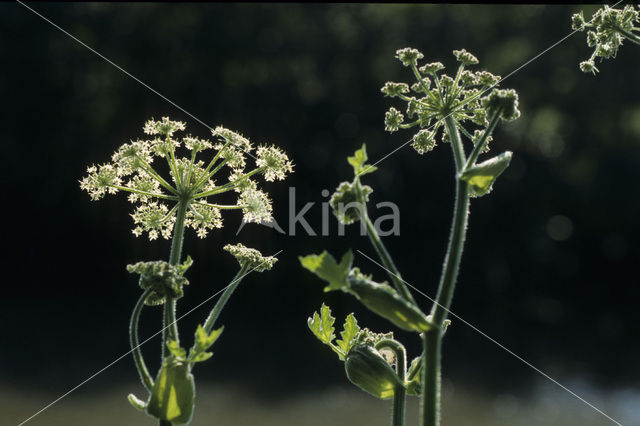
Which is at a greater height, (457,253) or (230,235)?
(230,235)

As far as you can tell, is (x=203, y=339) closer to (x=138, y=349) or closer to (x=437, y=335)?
(x=138, y=349)

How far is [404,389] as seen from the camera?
95cm

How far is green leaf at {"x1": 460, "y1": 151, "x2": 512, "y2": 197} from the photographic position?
2.81 ft

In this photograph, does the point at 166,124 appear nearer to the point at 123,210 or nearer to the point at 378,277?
the point at 123,210

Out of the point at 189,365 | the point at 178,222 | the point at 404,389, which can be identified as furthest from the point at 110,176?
the point at 404,389

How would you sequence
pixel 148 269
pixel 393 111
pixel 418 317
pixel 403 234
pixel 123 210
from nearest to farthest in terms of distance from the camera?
pixel 418 317 < pixel 148 269 < pixel 393 111 < pixel 123 210 < pixel 403 234

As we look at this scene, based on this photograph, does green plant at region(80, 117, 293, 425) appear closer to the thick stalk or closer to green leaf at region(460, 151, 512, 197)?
the thick stalk

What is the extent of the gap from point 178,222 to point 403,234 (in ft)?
28.1

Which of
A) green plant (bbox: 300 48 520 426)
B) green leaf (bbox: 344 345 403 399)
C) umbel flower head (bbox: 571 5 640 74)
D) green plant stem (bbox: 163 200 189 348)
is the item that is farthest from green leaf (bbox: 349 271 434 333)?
umbel flower head (bbox: 571 5 640 74)

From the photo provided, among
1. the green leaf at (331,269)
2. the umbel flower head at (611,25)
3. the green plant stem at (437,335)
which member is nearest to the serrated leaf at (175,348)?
the green leaf at (331,269)

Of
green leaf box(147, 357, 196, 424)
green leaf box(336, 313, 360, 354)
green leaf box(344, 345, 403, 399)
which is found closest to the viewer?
green leaf box(147, 357, 196, 424)

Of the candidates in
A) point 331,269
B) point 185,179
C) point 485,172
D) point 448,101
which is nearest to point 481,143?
point 485,172

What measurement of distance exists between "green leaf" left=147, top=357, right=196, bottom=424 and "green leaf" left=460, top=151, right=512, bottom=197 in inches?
18.7

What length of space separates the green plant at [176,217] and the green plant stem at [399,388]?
239 millimetres
